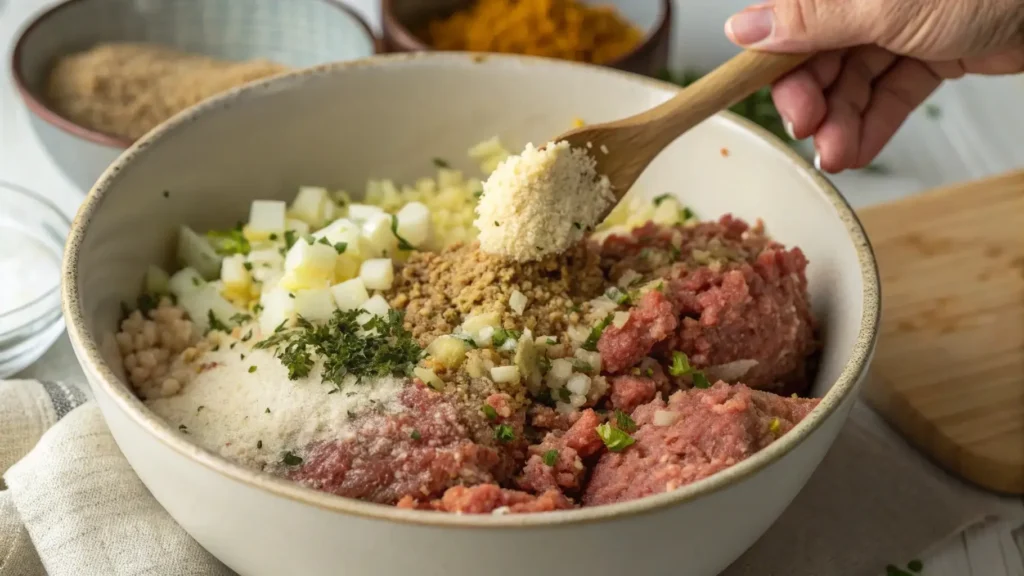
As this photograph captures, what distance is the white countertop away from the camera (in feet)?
10.3

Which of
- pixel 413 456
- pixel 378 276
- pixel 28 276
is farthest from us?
pixel 28 276

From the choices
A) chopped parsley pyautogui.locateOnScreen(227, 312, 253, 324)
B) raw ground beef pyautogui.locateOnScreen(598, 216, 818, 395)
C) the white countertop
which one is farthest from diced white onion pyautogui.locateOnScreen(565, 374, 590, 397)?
the white countertop

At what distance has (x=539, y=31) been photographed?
10.9 ft

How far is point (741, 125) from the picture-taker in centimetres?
241

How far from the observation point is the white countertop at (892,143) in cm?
313

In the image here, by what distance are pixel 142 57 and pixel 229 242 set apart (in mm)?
1180

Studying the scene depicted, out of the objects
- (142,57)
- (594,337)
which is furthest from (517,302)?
(142,57)

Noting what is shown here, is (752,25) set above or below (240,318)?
above

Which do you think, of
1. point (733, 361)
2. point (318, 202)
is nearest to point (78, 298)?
point (318, 202)

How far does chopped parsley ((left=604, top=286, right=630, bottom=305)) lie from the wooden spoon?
0.61ft

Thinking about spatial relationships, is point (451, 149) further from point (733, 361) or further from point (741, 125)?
point (733, 361)

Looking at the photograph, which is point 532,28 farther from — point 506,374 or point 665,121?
point 506,374

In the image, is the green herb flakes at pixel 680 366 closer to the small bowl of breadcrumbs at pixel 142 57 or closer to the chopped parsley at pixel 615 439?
the chopped parsley at pixel 615 439

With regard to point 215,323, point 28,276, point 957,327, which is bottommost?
point 957,327
